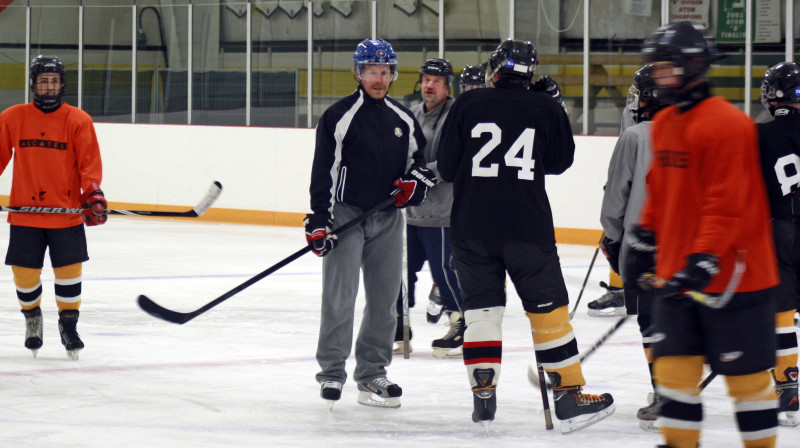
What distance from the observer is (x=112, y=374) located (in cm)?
455

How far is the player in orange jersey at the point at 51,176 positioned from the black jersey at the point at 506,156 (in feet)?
5.91

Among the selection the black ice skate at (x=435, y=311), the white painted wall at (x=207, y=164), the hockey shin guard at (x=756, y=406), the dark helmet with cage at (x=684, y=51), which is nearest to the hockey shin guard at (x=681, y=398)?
the hockey shin guard at (x=756, y=406)

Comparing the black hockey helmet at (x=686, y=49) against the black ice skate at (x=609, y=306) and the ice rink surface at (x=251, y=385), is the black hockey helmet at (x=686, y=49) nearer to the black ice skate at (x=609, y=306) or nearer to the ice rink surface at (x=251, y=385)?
the ice rink surface at (x=251, y=385)

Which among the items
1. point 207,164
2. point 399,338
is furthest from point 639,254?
point 207,164

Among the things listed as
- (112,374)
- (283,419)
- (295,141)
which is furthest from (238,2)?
(283,419)

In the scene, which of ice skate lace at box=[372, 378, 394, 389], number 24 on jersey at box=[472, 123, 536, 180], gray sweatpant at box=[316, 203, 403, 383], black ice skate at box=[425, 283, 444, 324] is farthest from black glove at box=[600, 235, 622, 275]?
black ice skate at box=[425, 283, 444, 324]

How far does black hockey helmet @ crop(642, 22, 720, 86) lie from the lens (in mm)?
2609

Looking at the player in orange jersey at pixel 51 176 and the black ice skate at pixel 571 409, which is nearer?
the black ice skate at pixel 571 409

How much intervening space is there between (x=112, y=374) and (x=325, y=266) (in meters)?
1.08

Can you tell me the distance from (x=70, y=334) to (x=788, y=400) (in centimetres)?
282

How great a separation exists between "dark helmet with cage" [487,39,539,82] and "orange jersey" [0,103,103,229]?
193 cm

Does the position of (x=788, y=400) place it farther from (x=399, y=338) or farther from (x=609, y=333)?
(x=399, y=338)

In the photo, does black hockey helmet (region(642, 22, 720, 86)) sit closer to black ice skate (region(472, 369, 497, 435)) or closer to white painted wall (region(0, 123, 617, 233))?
black ice skate (region(472, 369, 497, 435))

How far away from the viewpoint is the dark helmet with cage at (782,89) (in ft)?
12.2
